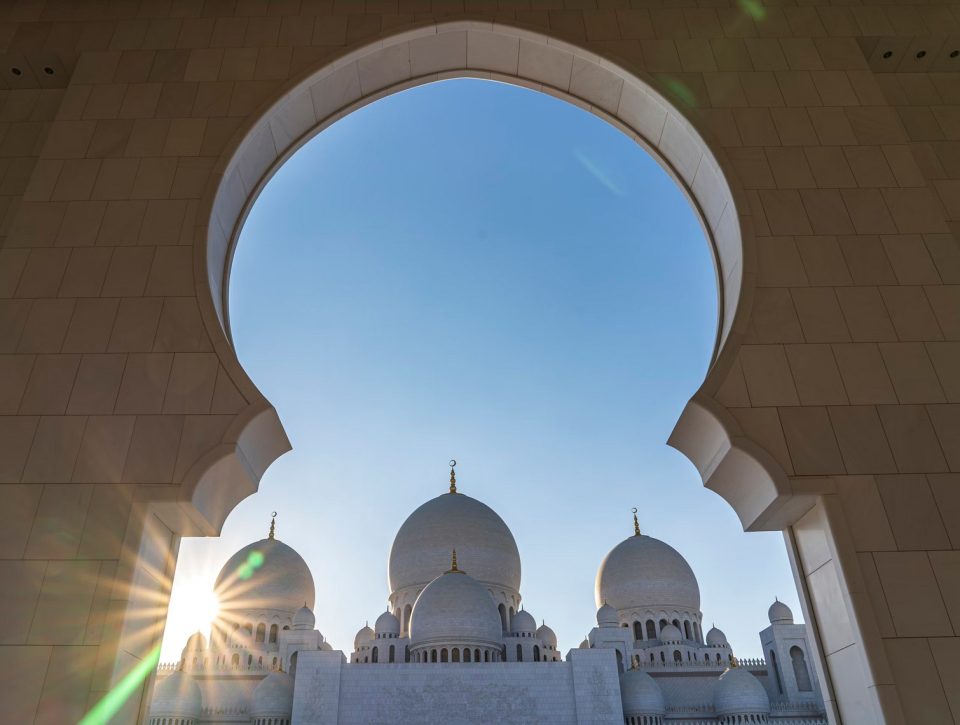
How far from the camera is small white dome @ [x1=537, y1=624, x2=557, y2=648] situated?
26.6 meters

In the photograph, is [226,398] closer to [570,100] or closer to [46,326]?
[46,326]

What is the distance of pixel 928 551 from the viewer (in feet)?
9.05

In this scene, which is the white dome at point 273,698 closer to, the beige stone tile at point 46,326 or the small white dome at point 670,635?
the small white dome at point 670,635

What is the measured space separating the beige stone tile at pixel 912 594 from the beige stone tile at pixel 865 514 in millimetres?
46

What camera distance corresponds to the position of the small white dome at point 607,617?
27.0 m

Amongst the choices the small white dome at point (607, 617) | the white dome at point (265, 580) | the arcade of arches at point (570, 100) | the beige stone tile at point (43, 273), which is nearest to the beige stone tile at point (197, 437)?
the arcade of arches at point (570, 100)

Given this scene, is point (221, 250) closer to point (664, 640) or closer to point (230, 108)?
point (230, 108)

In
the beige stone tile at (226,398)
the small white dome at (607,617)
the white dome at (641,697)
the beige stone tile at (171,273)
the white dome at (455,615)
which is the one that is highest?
the small white dome at (607,617)

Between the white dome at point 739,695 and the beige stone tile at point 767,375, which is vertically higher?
the white dome at point 739,695

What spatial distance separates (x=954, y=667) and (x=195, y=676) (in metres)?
26.7

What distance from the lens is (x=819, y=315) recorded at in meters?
3.34

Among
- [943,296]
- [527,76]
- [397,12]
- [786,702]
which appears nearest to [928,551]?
[943,296]

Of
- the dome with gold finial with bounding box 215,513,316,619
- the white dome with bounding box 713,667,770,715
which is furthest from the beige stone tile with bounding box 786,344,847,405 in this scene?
the dome with gold finial with bounding box 215,513,316,619

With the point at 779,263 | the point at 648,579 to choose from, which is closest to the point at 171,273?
the point at 779,263
